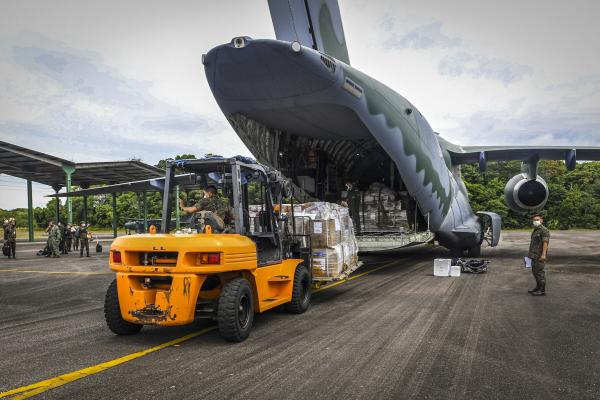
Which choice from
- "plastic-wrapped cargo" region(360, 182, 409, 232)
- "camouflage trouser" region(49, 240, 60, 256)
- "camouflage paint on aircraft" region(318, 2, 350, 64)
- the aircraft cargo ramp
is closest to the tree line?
"camouflage trouser" region(49, 240, 60, 256)

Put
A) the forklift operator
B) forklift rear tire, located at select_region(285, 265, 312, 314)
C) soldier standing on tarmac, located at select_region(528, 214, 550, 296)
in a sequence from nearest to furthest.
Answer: the forklift operator, forklift rear tire, located at select_region(285, 265, 312, 314), soldier standing on tarmac, located at select_region(528, 214, 550, 296)

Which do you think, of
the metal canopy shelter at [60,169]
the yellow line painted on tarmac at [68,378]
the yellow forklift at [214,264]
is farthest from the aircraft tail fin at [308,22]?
the metal canopy shelter at [60,169]

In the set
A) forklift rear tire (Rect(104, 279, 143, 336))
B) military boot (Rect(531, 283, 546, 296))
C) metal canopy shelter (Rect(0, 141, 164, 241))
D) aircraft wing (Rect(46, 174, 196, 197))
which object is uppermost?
metal canopy shelter (Rect(0, 141, 164, 241))

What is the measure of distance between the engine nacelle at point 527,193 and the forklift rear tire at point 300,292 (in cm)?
1392

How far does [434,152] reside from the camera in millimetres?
13805

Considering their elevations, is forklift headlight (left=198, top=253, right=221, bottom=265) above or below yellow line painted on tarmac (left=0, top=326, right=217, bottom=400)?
above

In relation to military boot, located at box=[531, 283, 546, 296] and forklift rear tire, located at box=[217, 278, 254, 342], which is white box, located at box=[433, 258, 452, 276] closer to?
military boot, located at box=[531, 283, 546, 296]

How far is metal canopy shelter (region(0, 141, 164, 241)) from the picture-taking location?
89.8ft

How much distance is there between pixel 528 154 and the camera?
17.5 m

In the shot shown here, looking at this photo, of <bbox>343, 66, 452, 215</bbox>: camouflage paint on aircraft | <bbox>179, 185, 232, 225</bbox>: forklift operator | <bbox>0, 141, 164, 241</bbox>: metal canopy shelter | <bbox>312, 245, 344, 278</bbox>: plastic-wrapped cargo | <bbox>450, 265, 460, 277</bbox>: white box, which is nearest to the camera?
<bbox>179, 185, 232, 225</bbox>: forklift operator

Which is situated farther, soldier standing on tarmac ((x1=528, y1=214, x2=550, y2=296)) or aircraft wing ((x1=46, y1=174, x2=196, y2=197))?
soldier standing on tarmac ((x1=528, y1=214, x2=550, y2=296))

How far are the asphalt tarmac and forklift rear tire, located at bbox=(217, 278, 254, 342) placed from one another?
17 centimetres

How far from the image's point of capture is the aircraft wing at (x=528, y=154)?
1692 centimetres

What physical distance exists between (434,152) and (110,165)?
22904mm
